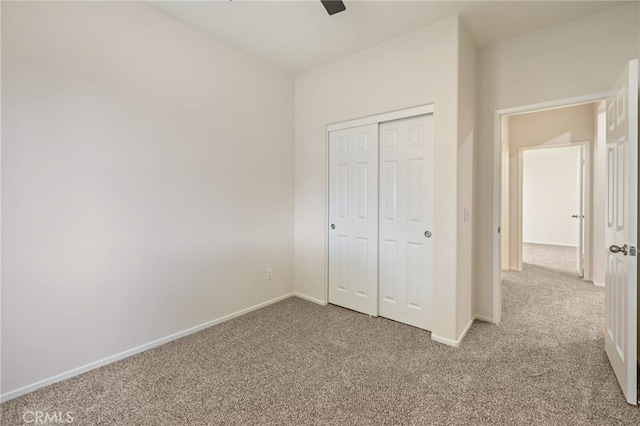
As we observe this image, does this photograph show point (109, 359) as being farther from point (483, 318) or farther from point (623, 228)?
point (623, 228)

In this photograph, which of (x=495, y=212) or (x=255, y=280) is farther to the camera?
(x=255, y=280)

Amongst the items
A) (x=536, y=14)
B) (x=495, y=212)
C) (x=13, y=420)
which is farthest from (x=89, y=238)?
(x=536, y=14)

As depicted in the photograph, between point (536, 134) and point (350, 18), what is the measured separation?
3.77 m

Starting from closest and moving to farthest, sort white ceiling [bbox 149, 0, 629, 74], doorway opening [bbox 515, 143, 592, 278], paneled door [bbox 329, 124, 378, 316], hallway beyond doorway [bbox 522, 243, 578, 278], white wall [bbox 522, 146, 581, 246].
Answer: white ceiling [bbox 149, 0, 629, 74] → paneled door [bbox 329, 124, 378, 316] → hallway beyond doorway [bbox 522, 243, 578, 278] → doorway opening [bbox 515, 143, 592, 278] → white wall [bbox 522, 146, 581, 246]

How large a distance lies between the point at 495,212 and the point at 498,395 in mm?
1664

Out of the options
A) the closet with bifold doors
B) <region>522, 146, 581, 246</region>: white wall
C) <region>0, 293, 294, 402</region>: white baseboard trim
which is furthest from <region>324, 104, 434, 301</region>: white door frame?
<region>522, 146, 581, 246</region>: white wall

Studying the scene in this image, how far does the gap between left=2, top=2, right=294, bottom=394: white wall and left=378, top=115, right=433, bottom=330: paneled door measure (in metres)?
1.39

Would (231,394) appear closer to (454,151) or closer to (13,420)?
(13,420)

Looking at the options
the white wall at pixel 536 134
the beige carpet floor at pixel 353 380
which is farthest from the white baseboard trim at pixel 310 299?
the white wall at pixel 536 134

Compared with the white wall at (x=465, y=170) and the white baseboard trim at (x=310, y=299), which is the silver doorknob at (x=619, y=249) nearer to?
the white wall at (x=465, y=170)

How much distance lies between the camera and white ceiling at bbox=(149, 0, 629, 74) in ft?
7.41

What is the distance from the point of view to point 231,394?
181 cm

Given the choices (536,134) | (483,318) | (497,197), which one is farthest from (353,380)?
(536,134)

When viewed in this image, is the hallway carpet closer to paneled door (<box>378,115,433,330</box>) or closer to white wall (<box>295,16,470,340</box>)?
paneled door (<box>378,115,433,330</box>)
